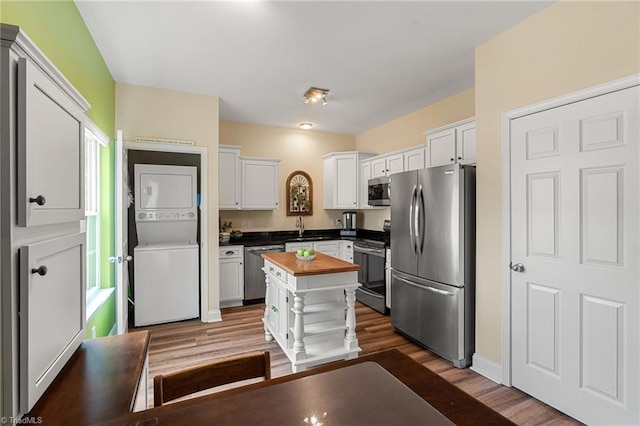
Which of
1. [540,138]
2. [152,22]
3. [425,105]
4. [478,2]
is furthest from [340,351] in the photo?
[425,105]

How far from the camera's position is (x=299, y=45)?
2.57m

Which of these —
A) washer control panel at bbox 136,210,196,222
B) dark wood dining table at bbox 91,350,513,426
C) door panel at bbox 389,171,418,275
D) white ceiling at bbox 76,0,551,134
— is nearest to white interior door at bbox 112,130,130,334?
white ceiling at bbox 76,0,551,134

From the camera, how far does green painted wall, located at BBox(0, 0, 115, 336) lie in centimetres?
153

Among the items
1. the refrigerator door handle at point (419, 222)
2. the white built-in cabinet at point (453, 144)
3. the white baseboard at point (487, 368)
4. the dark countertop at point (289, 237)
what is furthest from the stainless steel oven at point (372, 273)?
the white baseboard at point (487, 368)

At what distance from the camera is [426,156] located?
12.2 ft

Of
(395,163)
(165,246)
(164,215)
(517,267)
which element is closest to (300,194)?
(395,163)

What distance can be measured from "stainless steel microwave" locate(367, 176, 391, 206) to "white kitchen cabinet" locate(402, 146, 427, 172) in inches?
15.1

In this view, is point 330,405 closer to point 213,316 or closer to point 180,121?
point 213,316

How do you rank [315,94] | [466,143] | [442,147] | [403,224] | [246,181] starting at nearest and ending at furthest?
[466,143]
[403,224]
[442,147]
[315,94]
[246,181]

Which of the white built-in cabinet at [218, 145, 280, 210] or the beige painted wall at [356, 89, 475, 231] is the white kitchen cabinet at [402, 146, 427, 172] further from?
the white built-in cabinet at [218, 145, 280, 210]

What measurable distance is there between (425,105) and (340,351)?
10.7ft

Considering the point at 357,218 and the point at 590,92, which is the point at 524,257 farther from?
the point at 357,218

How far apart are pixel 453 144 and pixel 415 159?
→ 2.48 feet

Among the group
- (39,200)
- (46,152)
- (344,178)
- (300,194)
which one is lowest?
(39,200)
